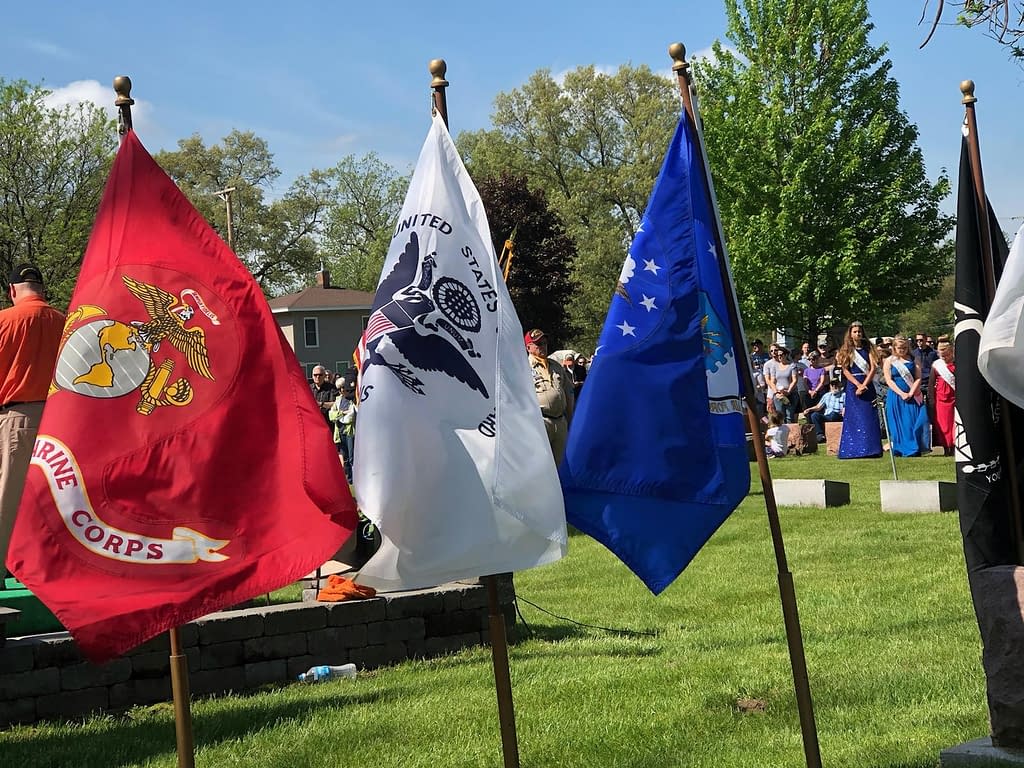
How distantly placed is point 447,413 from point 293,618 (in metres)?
4.04

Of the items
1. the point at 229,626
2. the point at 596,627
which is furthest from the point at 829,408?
the point at 229,626

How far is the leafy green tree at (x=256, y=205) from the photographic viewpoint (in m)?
76.2

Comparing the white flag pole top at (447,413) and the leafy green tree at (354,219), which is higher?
the leafy green tree at (354,219)

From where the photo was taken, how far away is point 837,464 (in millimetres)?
20469

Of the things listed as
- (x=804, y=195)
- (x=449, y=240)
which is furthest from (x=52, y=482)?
(x=804, y=195)

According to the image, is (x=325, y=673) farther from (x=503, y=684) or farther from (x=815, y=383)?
(x=815, y=383)

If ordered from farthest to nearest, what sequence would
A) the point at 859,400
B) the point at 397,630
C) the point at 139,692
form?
the point at 859,400 < the point at 397,630 < the point at 139,692

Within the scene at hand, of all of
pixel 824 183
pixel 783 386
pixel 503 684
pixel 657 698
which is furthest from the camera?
pixel 824 183

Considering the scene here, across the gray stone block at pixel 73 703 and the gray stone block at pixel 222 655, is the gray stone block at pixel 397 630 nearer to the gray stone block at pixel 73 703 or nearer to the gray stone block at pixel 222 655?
the gray stone block at pixel 222 655

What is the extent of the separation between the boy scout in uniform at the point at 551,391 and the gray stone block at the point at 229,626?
603 centimetres

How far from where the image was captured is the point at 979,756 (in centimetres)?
537

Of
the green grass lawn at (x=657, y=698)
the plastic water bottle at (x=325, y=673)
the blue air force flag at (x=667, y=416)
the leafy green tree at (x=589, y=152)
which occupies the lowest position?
the green grass lawn at (x=657, y=698)

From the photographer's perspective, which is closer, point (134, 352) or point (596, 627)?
point (134, 352)

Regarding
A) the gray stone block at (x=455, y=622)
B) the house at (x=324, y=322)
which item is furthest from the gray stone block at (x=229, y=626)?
the house at (x=324, y=322)
